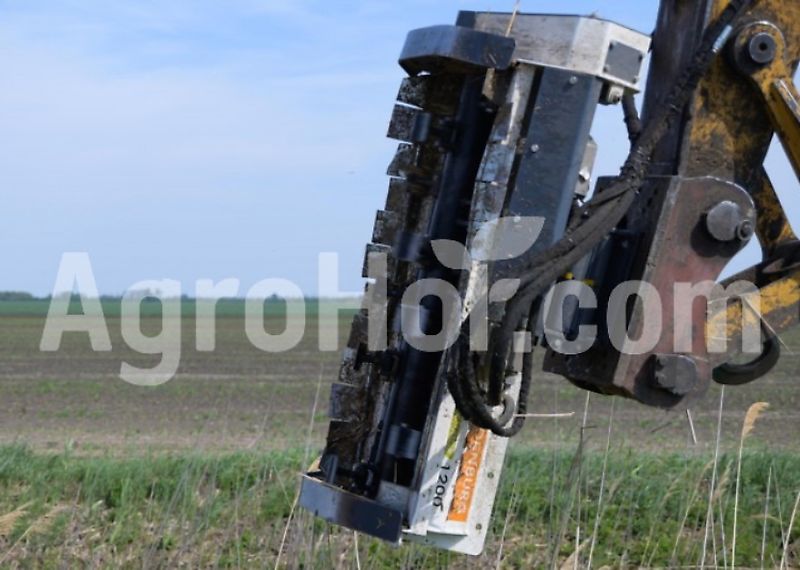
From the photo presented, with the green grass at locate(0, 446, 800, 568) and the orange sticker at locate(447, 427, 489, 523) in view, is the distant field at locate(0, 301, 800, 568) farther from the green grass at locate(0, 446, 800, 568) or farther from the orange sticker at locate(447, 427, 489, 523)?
the orange sticker at locate(447, 427, 489, 523)

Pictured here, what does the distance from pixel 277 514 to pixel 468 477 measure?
3.79 m

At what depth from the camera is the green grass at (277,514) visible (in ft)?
20.4

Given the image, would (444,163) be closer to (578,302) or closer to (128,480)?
(578,302)

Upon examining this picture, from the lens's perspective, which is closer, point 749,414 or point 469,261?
point 469,261

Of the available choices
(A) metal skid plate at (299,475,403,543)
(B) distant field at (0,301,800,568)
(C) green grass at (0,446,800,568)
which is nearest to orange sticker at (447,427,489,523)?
(A) metal skid plate at (299,475,403,543)

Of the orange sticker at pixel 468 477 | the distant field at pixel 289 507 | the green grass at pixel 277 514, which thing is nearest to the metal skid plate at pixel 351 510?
the orange sticker at pixel 468 477

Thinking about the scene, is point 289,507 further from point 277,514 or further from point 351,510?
point 351,510

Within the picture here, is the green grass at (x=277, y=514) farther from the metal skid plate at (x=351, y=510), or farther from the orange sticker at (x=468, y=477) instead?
the orange sticker at (x=468, y=477)

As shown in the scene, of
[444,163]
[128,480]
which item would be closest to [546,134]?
[444,163]

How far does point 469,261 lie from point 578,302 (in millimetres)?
349

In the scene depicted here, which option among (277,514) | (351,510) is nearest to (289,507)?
(277,514)

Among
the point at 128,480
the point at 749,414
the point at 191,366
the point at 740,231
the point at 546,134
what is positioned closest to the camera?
the point at 546,134

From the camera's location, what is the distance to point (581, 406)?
17797 millimetres

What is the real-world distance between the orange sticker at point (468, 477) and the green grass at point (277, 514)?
2290mm
